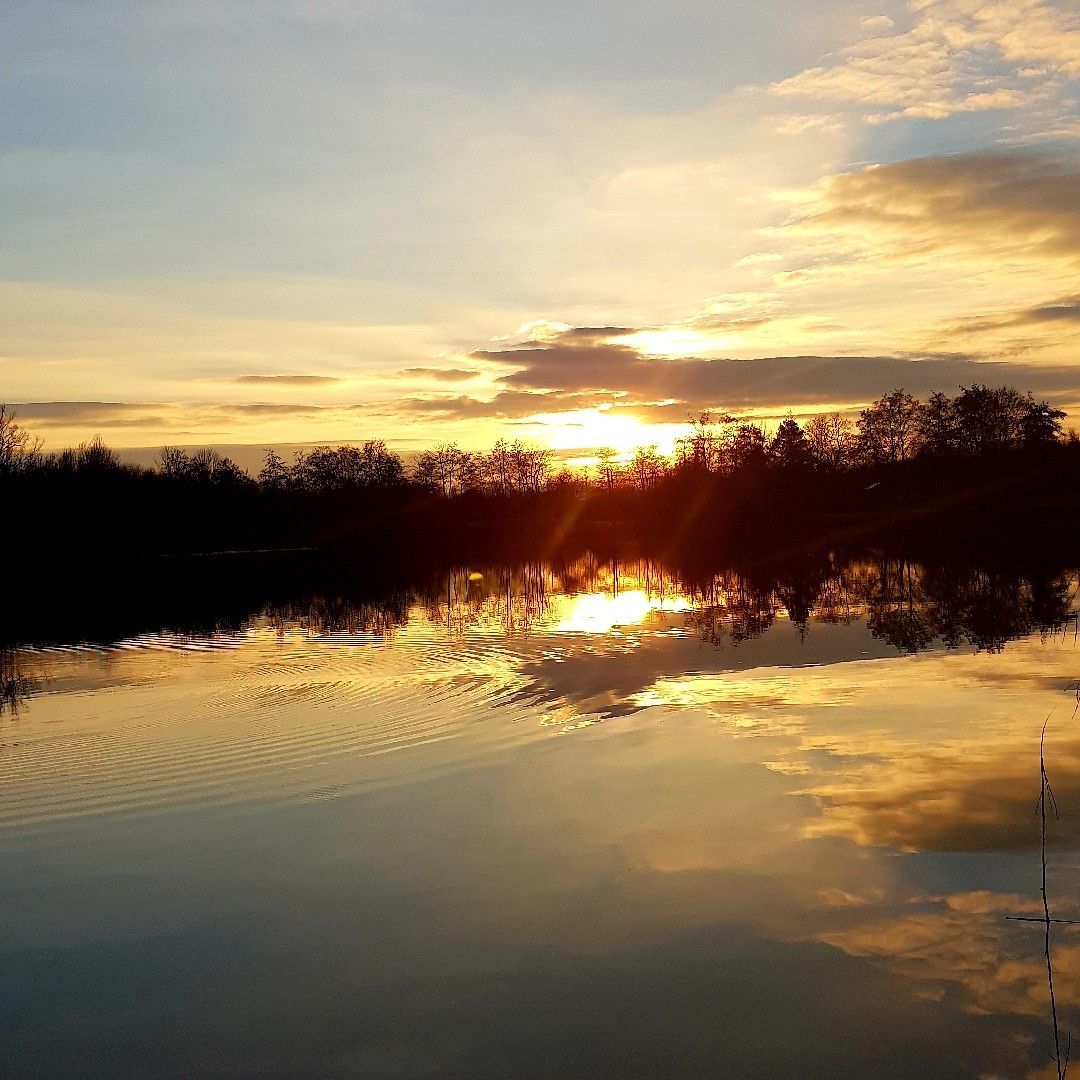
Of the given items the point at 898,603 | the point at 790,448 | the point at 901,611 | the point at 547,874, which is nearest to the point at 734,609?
the point at 898,603

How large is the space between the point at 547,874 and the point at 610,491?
11348cm

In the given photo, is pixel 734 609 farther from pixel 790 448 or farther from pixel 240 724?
pixel 790 448

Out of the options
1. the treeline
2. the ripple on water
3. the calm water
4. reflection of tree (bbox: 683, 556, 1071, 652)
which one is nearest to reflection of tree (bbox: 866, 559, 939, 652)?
reflection of tree (bbox: 683, 556, 1071, 652)

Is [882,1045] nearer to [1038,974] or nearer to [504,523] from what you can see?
[1038,974]

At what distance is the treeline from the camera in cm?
8050

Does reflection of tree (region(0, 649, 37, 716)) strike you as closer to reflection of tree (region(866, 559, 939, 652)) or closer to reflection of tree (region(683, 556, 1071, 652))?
reflection of tree (region(683, 556, 1071, 652))

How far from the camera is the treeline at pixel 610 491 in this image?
80.5m

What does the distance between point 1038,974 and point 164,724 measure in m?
12.0

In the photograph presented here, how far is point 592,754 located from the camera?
12.9 metres

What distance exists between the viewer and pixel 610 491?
400ft

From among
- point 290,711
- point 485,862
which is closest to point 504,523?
point 290,711

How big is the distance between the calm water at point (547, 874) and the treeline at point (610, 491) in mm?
58535

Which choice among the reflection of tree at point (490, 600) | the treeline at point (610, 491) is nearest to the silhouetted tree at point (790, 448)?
the treeline at point (610, 491)

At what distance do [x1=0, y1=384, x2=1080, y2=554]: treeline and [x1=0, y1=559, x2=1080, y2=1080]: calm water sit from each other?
192 ft
